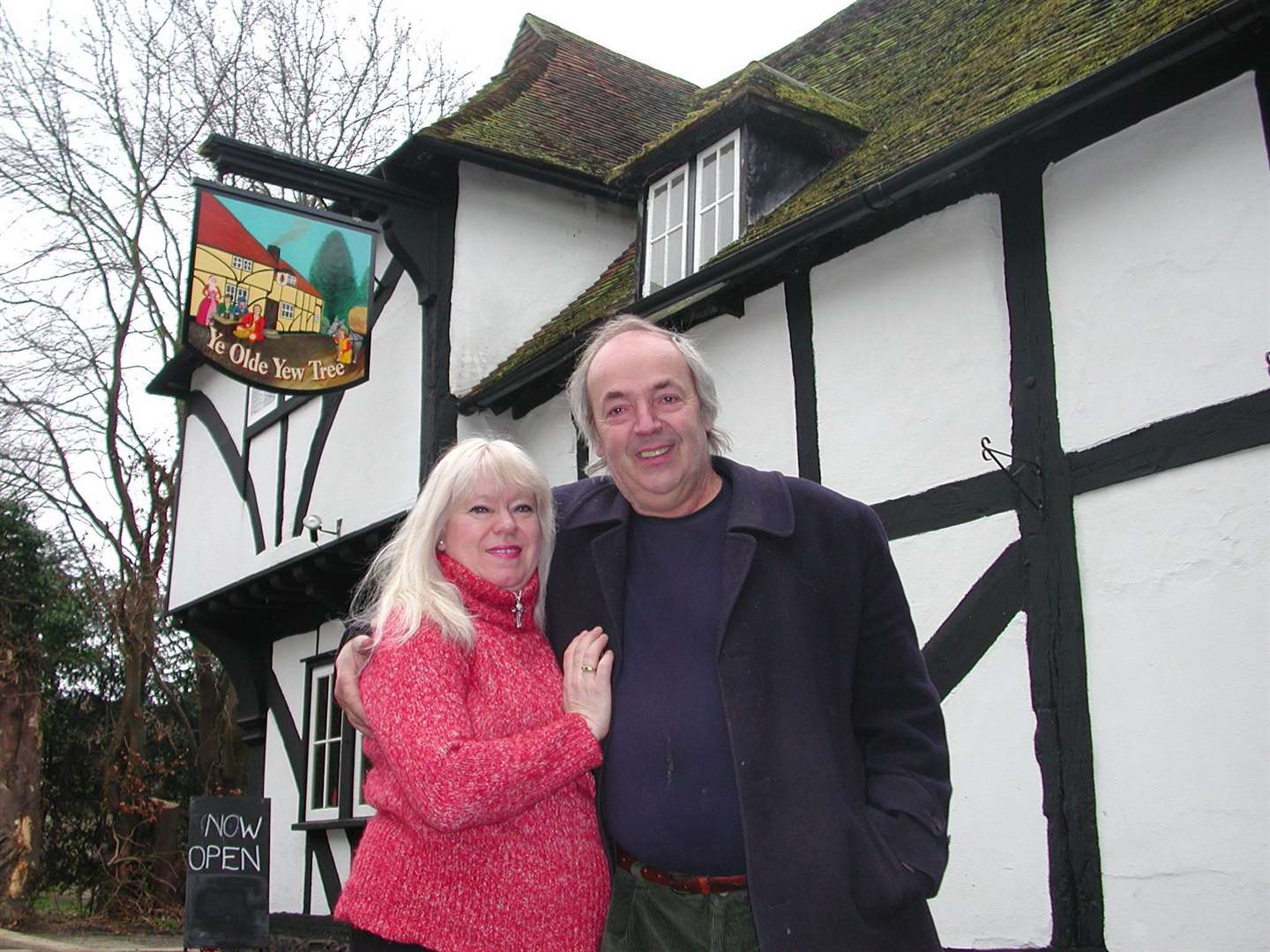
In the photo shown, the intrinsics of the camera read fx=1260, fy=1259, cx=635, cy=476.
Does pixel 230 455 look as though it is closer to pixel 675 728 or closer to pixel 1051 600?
pixel 1051 600

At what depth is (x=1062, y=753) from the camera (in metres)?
4.80

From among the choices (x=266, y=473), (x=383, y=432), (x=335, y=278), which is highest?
(x=335, y=278)

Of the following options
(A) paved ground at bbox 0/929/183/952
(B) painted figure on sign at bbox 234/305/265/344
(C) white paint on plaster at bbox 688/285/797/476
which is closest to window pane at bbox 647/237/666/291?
(C) white paint on plaster at bbox 688/285/797/476

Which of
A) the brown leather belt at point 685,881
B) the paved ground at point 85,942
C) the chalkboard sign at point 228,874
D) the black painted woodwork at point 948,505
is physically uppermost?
the black painted woodwork at point 948,505

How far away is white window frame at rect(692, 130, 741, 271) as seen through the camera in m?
7.51

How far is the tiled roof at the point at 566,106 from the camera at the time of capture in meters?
9.26

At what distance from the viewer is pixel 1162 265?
187 inches

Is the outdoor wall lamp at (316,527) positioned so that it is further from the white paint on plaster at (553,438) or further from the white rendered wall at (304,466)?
the white paint on plaster at (553,438)

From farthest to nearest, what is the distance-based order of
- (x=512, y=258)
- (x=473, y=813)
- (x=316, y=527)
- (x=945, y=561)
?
(x=316, y=527)
(x=512, y=258)
(x=945, y=561)
(x=473, y=813)

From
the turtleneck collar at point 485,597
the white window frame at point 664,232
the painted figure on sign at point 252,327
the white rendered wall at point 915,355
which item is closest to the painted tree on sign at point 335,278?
the painted figure on sign at point 252,327

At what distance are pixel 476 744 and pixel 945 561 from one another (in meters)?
3.74

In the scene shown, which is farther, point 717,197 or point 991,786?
point 717,197

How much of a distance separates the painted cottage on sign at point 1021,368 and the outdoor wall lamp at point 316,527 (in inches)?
34.5

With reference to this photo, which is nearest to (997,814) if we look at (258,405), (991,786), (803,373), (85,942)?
(991,786)
